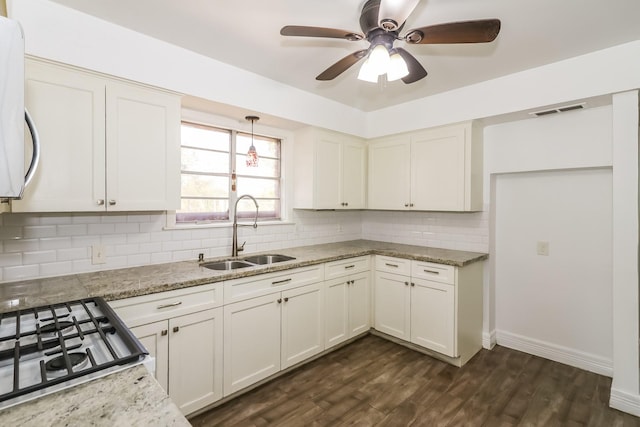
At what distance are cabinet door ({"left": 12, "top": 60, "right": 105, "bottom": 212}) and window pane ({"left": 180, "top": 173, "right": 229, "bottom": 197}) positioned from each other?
0.81 metres

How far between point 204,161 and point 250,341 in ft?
5.19

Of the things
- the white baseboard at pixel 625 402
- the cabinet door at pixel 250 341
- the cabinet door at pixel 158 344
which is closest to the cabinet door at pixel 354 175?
the cabinet door at pixel 250 341

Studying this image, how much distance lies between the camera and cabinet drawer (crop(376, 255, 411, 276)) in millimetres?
3035

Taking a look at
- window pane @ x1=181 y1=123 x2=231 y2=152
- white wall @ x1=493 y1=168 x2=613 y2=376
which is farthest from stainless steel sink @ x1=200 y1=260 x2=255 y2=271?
white wall @ x1=493 y1=168 x2=613 y2=376

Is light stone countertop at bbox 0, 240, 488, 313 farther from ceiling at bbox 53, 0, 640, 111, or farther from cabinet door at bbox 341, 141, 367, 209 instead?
ceiling at bbox 53, 0, 640, 111

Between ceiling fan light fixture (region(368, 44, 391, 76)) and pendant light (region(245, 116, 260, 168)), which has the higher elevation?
ceiling fan light fixture (region(368, 44, 391, 76))

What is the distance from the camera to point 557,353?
2832 mm

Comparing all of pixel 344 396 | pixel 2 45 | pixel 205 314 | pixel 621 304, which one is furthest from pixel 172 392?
pixel 621 304

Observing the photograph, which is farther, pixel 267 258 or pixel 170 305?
pixel 267 258

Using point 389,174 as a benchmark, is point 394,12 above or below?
above

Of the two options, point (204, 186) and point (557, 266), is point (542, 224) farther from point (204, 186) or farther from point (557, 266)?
point (204, 186)

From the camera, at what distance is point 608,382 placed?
248 centimetres

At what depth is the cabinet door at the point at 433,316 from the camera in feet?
8.95

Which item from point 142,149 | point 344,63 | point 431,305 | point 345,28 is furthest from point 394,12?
point 431,305
